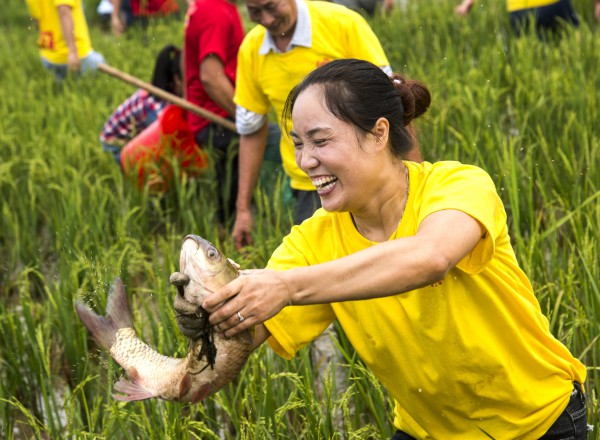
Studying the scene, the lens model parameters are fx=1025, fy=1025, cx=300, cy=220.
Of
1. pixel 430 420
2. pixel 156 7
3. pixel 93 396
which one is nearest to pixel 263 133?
pixel 93 396

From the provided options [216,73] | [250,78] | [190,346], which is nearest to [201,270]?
[190,346]

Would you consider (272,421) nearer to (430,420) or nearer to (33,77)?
(430,420)

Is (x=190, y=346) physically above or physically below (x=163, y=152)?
above

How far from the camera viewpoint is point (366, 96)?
166 centimetres

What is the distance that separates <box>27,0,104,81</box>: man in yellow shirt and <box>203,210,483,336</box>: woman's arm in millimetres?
4665

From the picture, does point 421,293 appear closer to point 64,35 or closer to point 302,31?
point 302,31

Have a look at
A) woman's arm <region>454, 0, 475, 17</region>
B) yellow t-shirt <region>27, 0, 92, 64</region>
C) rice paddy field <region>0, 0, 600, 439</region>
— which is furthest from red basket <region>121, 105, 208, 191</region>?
woman's arm <region>454, 0, 475, 17</region>

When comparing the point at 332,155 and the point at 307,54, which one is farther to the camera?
the point at 307,54

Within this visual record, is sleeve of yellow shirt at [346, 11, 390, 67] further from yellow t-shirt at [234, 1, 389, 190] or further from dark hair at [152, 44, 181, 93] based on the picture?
dark hair at [152, 44, 181, 93]

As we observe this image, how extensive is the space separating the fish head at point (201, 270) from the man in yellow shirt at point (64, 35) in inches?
181

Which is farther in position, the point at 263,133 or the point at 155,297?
the point at 263,133

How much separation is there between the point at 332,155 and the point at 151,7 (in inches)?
304

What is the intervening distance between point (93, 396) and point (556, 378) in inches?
59.6

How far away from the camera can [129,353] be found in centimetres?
160
